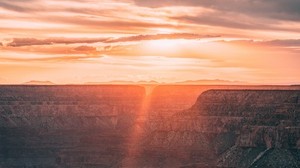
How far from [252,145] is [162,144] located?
1316 inches

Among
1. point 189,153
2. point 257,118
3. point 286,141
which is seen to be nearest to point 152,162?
point 189,153

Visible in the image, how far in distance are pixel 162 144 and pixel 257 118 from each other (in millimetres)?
19131

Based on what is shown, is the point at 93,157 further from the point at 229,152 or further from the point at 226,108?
the point at 229,152

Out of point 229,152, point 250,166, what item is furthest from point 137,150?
point 250,166

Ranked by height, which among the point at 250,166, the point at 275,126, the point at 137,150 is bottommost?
the point at 250,166

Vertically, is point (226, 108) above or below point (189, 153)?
above

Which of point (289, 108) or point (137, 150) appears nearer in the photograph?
point (289, 108)

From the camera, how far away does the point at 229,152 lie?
162125 mm

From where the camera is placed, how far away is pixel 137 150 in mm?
195500

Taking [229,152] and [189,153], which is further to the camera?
[189,153]

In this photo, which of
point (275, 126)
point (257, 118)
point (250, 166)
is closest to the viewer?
point (250, 166)

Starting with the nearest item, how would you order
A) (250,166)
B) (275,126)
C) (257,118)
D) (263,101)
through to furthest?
(250,166)
(275,126)
(257,118)
(263,101)

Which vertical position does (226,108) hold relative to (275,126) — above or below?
above

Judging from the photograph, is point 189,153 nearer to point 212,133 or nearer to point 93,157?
point 212,133
